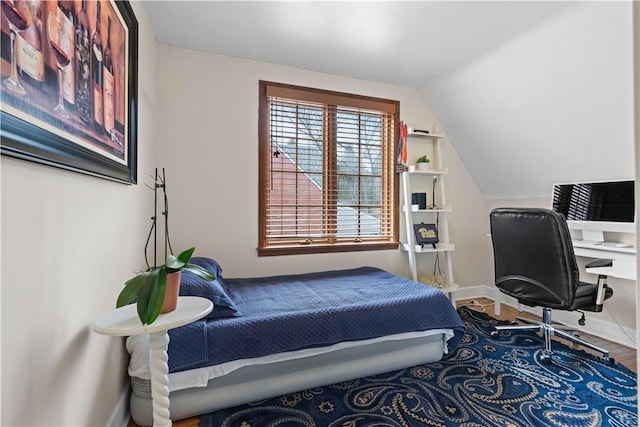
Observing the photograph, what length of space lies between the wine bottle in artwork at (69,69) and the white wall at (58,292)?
258mm

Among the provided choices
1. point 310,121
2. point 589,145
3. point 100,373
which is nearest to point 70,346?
point 100,373

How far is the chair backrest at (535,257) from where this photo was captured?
2123 millimetres

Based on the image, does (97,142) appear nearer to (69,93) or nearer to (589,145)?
(69,93)

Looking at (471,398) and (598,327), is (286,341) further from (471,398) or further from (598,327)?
(598,327)

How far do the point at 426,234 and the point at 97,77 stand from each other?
3.05 m

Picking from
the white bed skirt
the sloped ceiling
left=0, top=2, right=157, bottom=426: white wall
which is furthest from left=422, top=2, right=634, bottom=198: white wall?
left=0, top=2, right=157, bottom=426: white wall

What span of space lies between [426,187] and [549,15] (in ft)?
6.21

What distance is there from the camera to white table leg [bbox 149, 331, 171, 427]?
4.12 ft

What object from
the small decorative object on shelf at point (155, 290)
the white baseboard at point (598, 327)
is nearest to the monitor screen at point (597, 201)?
the white baseboard at point (598, 327)

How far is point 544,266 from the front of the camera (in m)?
2.25

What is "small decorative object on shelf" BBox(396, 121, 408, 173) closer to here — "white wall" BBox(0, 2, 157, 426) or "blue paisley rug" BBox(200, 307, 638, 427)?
"blue paisley rug" BBox(200, 307, 638, 427)

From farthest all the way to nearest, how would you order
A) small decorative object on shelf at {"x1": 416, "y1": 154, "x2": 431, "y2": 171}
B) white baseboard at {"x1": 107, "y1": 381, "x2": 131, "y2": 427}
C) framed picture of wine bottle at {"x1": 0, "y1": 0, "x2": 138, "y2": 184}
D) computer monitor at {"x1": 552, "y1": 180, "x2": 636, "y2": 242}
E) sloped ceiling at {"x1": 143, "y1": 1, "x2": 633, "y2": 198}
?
small decorative object on shelf at {"x1": 416, "y1": 154, "x2": 431, "y2": 171} < computer monitor at {"x1": 552, "y1": 180, "x2": 636, "y2": 242} < sloped ceiling at {"x1": 143, "y1": 1, "x2": 633, "y2": 198} < white baseboard at {"x1": 107, "y1": 381, "x2": 131, "y2": 427} < framed picture of wine bottle at {"x1": 0, "y1": 0, "x2": 138, "y2": 184}

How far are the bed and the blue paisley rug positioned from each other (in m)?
0.09

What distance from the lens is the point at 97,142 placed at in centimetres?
131
